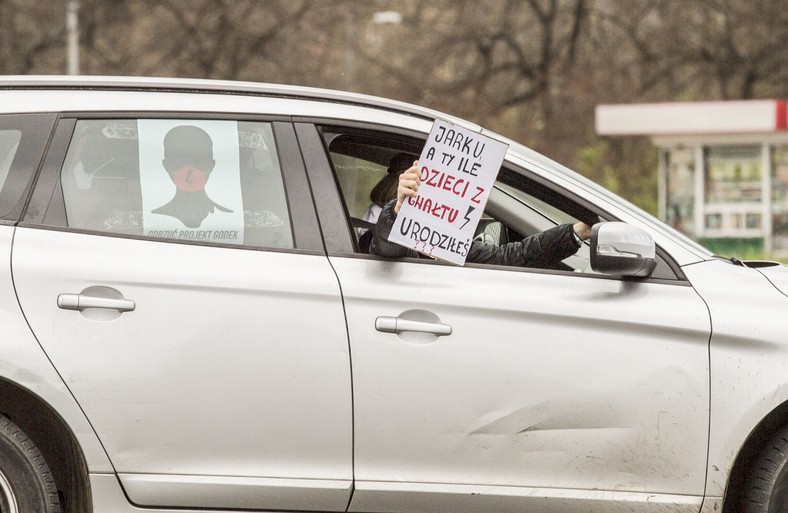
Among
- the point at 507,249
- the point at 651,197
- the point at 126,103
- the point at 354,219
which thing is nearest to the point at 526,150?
the point at 507,249

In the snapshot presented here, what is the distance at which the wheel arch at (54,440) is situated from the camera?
3.78 meters

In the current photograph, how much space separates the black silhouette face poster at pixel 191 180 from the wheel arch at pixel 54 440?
0.66 meters

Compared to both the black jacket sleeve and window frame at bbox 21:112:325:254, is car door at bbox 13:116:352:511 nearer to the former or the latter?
window frame at bbox 21:112:325:254

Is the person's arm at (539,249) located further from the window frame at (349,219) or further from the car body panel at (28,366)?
the car body panel at (28,366)

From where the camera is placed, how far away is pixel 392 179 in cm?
435

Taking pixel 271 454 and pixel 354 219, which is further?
pixel 354 219

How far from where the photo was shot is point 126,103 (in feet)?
13.0

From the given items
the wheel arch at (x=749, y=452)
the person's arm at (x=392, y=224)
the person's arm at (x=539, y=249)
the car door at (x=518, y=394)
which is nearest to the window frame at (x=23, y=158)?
the car door at (x=518, y=394)

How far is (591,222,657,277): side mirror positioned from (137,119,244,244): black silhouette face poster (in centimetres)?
116

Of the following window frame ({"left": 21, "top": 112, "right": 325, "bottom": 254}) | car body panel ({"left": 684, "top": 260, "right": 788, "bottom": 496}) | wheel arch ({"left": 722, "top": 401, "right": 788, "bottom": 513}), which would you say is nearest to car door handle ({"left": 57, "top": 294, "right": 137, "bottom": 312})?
window frame ({"left": 21, "top": 112, "right": 325, "bottom": 254})

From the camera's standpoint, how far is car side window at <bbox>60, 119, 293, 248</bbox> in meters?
3.91

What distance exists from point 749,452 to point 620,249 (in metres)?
0.83

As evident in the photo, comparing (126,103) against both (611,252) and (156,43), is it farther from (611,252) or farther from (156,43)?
(156,43)

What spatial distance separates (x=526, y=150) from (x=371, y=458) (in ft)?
4.02
